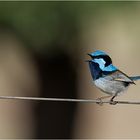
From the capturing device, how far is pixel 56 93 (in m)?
12.1

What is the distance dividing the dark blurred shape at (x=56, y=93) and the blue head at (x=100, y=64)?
14.7 ft

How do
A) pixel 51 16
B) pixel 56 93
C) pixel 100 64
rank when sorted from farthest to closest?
1. pixel 56 93
2. pixel 51 16
3. pixel 100 64

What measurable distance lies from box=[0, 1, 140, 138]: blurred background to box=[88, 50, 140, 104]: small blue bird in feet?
12.5

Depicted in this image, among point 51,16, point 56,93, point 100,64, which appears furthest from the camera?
point 56,93

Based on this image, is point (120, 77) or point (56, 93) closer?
point (120, 77)

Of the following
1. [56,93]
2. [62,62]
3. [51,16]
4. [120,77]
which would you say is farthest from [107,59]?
[56,93]

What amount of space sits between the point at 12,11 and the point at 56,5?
0.55 metres

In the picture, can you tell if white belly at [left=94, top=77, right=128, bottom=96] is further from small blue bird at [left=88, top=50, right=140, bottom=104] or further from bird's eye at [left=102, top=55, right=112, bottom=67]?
bird's eye at [left=102, top=55, right=112, bottom=67]

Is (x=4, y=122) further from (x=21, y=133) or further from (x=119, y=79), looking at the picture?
(x=119, y=79)

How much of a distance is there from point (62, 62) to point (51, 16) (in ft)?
3.57

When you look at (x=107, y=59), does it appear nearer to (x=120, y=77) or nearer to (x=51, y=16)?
(x=120, y=77)

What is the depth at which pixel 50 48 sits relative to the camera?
11234mm

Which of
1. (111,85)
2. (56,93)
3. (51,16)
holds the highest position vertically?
(51,16)

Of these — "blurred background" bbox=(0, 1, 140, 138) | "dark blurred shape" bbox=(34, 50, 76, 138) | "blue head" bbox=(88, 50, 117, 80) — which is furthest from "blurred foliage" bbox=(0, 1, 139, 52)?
"blue head" bbox=(88, 50, 117, 80)
